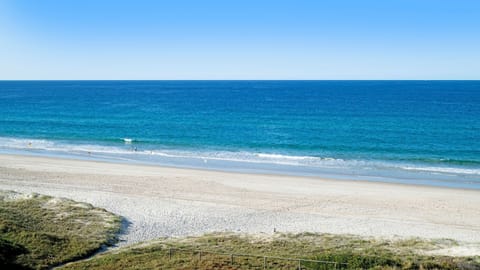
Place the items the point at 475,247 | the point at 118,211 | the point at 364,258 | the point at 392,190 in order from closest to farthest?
the point at 364,258, the point at 475,247, the point at 118,211, the point at 392,190

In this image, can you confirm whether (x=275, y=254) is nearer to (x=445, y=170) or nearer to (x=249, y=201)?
(x=249, y=201)

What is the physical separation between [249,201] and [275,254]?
11.2 metres

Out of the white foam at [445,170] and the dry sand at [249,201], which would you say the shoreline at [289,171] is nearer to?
the white foam at [445,170]

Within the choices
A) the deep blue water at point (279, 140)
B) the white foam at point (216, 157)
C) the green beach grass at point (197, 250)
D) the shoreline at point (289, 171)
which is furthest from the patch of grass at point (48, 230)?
the white foam at point (216, 157)

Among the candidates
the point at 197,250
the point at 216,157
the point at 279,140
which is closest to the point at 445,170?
the point at 279,140

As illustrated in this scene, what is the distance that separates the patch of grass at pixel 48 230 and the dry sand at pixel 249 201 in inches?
62.3

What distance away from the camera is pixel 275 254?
67.2 feet

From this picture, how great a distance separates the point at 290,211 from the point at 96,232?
1170cm

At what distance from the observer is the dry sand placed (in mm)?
25906

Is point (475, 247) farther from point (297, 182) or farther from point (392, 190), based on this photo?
point (297, 182)

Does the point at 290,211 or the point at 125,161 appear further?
the point at 125,161

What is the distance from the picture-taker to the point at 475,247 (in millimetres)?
22031

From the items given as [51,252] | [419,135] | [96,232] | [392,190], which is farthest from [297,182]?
[419,135]

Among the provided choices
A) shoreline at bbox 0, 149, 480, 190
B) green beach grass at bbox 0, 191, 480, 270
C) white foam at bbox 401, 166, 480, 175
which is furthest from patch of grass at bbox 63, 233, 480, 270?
white foam at bbox 401, 166, 480, 175
